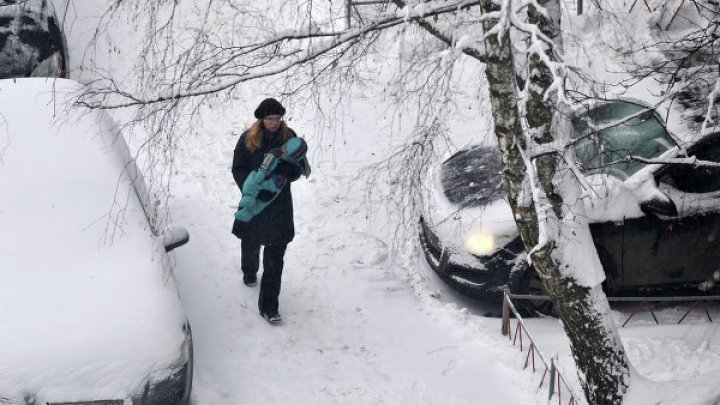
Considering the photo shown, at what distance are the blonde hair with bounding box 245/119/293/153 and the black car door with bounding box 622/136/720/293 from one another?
2865 millimetres

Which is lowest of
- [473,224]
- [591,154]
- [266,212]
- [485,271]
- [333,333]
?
[333,333]

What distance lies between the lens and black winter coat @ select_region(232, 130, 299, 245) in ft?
18.8

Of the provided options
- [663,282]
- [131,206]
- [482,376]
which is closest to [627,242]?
[663,282]

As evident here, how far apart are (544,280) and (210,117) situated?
6.62 m

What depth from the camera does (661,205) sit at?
5.75 metres

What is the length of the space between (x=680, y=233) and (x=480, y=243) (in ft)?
5.36

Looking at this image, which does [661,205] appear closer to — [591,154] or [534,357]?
[591,154]

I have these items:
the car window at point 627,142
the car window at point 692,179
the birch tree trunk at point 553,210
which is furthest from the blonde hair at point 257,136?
the car window at point 692,179

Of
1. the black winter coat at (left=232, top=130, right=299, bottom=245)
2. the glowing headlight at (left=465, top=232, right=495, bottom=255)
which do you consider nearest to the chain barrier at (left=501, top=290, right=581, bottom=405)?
the glowing headlight at (left=465, top=232, right=495, bottom=255)

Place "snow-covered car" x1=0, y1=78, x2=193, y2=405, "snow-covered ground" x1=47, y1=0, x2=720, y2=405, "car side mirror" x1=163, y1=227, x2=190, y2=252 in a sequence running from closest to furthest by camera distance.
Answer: "snow-covered car" x1=0, y1=78, x2=193, y2=405 < "car side mirror" x1=163, y1=227, x2=190, y2=252 < "snow-covered ground" x1=47, y1=0, x2=720, y2=405

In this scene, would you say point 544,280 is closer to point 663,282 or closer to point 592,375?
point 592,375

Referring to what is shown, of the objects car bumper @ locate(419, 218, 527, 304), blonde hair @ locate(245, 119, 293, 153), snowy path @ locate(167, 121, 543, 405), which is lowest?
snowy path @ locate(167, 121, 543, 405)

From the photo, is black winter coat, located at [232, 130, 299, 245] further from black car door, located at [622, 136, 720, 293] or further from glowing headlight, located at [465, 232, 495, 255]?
Result: black car door, located at [622, 136, 720, 293]

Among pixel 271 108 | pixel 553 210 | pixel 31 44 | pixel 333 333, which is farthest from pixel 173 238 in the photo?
pixel 31 44
